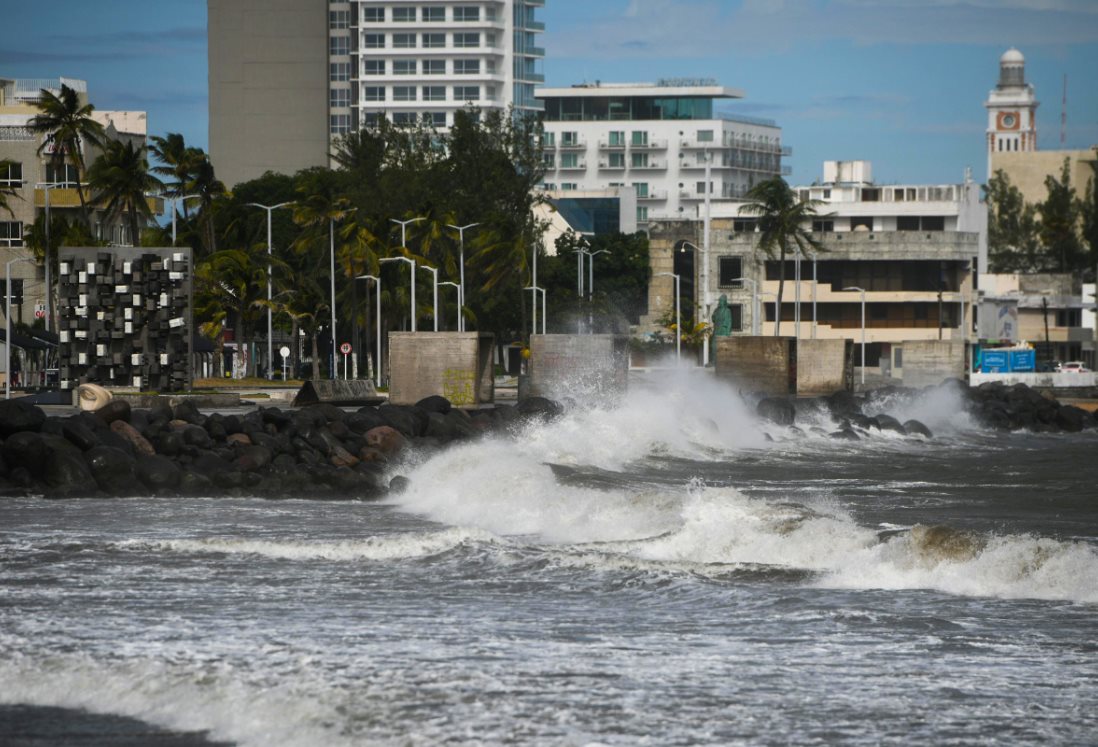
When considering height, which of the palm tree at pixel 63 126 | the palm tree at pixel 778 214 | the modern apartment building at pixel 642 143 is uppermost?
the modern apartment building at pixel 642 143

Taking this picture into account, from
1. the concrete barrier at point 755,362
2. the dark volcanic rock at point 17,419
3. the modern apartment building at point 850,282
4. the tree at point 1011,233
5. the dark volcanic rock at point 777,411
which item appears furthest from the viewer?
the tree at point 1011,233

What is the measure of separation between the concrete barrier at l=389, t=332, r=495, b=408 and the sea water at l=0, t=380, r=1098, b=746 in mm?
22892

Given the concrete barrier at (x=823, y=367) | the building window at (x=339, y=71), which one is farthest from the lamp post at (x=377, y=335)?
the building window at (x=339, y=71)

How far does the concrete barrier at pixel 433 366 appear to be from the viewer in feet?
161

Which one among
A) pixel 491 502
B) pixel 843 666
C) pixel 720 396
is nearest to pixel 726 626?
pixel 843 666

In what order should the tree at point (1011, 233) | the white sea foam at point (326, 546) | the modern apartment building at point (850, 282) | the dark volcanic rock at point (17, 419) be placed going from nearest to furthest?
the white sea foam at point (326, 546) → the dark volcanic rock at point (17, 419) → the modern apartment building at point (850, 282) → the tree at point (1011, 233)

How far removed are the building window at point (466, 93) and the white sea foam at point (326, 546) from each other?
492 feet

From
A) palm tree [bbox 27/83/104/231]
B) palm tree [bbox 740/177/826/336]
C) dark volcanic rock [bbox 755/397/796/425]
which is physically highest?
palm tree [bbox 27/83/104/231]

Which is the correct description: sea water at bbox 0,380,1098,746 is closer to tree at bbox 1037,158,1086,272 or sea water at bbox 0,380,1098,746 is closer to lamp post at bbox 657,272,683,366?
lamp post at bbox 657,272,683,366

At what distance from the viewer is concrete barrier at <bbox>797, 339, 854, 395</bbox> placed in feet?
231

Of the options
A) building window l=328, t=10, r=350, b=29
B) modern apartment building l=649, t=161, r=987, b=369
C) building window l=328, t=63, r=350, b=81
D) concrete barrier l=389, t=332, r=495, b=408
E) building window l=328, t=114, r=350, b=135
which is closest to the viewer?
concrete barrier l=389, t=332, r=495, b=408

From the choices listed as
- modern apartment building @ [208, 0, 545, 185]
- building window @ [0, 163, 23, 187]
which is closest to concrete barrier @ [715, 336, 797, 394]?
building window @ [0, 163, 23, 187]

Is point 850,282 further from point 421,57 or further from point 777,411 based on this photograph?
point 421,57

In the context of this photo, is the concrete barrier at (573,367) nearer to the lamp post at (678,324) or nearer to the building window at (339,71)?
the lamp post at (678,324)
